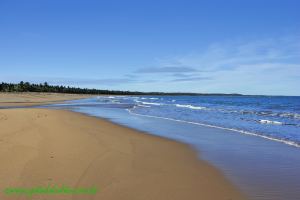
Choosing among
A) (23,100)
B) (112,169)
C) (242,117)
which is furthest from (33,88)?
(112,169)

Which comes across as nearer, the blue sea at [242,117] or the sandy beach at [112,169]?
the sandy beach at [112,169]

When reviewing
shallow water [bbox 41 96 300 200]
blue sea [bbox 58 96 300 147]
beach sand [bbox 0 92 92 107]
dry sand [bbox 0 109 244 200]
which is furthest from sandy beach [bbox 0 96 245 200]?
beach sand [bbox 0 92 92 107]

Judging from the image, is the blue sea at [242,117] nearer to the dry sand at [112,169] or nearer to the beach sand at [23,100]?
the dry sand at [112,169]

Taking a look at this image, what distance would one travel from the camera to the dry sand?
593cm

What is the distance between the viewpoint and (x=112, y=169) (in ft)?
24.4

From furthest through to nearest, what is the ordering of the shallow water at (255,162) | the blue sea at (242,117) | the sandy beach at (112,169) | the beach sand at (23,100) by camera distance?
the beach sand at (23,100) → the blue sea at (242,117) → the shallow water at (255,162) → the sandy beach at (112,169)

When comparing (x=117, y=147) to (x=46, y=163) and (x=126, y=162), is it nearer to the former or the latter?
(x=126, y=162)

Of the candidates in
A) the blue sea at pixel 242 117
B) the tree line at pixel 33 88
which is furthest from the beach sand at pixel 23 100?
the tree line at pixel 33 88

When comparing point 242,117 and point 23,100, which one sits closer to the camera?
point 242,117

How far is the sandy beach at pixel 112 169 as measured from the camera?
5.93m

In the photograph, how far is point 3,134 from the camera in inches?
460

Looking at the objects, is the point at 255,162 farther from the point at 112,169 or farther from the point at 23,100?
the point at 23,100

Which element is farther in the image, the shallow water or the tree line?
the tree line

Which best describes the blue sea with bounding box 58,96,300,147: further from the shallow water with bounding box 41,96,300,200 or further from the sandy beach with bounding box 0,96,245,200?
the sandy beach with bounding box 0,96,245,200
